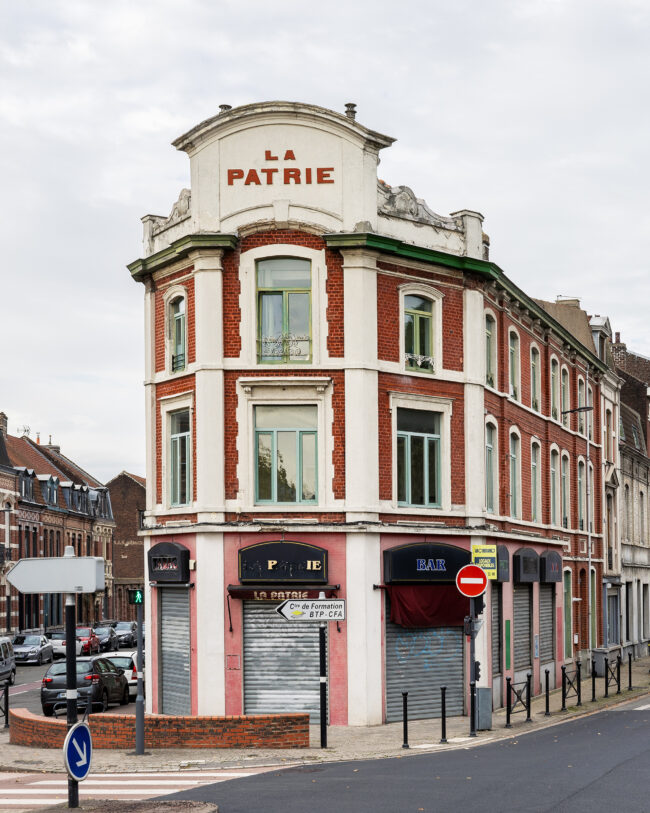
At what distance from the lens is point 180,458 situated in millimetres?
26047

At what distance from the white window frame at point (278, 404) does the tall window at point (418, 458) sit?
1832mm

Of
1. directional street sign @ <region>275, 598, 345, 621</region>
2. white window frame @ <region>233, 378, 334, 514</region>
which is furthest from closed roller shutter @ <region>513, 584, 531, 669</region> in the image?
directional street sign @ <region>275, 598, 345, 621</region>

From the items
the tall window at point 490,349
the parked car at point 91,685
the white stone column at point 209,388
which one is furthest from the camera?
the tall window at point 490,349

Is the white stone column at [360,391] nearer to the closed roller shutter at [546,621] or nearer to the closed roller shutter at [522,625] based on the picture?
the closed roller shutter at [522,625]

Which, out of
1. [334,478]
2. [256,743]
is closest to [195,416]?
[334,478]

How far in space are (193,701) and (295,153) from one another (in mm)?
11687

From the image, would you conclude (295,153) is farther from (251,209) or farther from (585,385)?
(585,385)

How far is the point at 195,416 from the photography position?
2492 centimetres

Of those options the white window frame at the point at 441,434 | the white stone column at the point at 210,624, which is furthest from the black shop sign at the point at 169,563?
the white window frame at the point at 441,434

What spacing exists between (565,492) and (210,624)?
59.9 ft

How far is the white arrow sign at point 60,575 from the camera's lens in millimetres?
11695

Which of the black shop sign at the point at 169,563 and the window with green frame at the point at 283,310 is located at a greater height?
the window with green frame at the point at 283,310

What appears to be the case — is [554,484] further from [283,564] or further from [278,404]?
[283,564]

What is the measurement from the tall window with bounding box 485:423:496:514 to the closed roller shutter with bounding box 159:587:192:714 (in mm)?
7932
